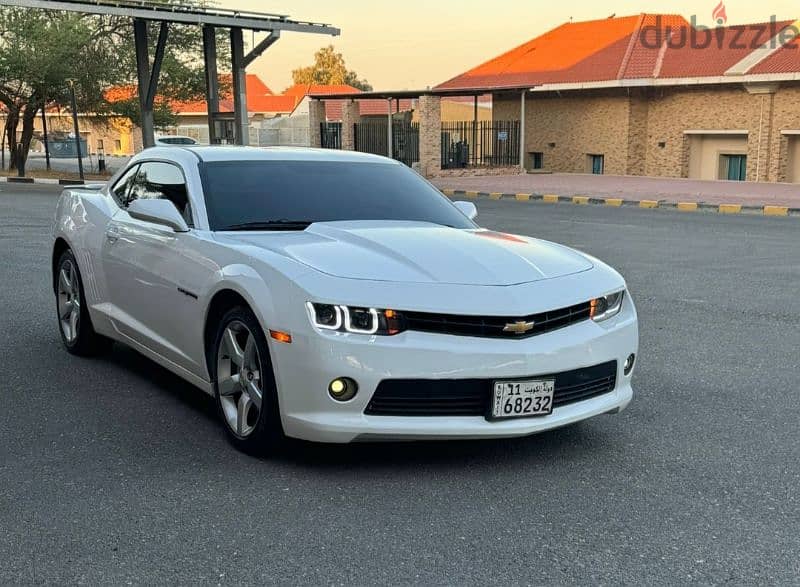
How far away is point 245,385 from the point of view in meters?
4.50

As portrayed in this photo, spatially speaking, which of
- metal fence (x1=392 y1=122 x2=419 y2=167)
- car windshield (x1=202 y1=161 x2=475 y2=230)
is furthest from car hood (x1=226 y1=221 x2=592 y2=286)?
metal fence (x1=392 y1=122 x2=419 y2=167)

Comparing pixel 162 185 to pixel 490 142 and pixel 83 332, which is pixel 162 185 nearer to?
pixel 83 332

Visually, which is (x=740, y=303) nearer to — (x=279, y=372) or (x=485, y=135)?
(x=279, y=372)

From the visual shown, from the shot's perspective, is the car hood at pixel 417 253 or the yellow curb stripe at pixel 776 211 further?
the yellow curb stripe at pixel 776 211

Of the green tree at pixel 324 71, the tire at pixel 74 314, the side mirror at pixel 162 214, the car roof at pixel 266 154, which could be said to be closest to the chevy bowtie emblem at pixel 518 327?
the side mirror at pixel 162 214

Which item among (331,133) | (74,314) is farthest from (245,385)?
(331,133)

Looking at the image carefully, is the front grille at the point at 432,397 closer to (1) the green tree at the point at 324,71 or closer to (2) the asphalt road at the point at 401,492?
(2) the asphalt road at the point at 401,492

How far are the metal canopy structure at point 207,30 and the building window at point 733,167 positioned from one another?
17.4 meters

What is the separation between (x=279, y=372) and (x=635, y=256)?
950cm

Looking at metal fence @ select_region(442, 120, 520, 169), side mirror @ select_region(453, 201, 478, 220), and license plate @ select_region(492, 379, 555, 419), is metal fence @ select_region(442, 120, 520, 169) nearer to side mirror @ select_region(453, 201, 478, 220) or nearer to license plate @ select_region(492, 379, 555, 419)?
side mirror @ select_region(453, 201, 478, 220)

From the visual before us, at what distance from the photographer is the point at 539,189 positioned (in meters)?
→ 29.0

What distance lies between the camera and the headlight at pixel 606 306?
448cm

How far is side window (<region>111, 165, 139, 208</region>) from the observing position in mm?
6242

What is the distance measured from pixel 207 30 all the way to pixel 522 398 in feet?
83.2
